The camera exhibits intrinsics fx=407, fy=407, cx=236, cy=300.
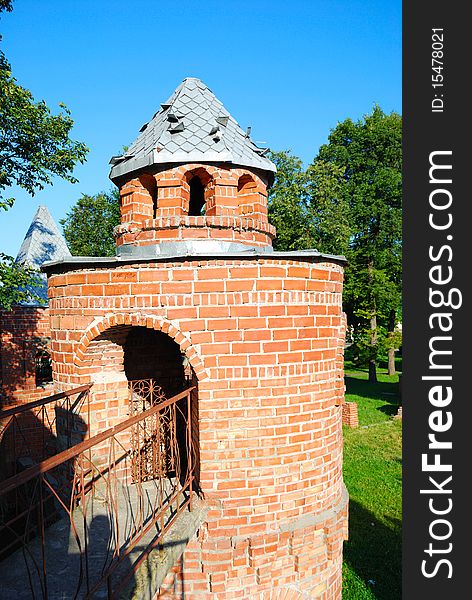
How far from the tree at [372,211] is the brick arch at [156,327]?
17758 millimetres

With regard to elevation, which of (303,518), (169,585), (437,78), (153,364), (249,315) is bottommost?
(169,585)

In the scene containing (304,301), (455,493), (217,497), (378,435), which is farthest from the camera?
(378,435)

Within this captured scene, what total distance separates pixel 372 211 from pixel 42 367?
53.1ft

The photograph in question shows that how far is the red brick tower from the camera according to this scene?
3.76 metres

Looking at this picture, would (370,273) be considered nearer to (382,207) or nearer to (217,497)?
(382,207)

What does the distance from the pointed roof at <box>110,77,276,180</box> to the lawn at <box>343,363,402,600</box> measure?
7.04 metres

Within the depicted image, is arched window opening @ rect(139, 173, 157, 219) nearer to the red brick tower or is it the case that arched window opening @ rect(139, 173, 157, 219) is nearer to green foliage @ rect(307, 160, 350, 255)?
the red brick tower

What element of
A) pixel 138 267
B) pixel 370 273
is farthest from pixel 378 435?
pixel 138 267

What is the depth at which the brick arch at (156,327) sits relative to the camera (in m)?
3.73

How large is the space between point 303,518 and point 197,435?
1.33 m

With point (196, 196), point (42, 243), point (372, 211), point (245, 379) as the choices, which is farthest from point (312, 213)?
point (245, 379)

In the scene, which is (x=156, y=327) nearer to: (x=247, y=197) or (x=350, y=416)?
(x=247, y=197)

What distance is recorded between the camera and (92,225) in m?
24.7

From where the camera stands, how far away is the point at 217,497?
3762mm
